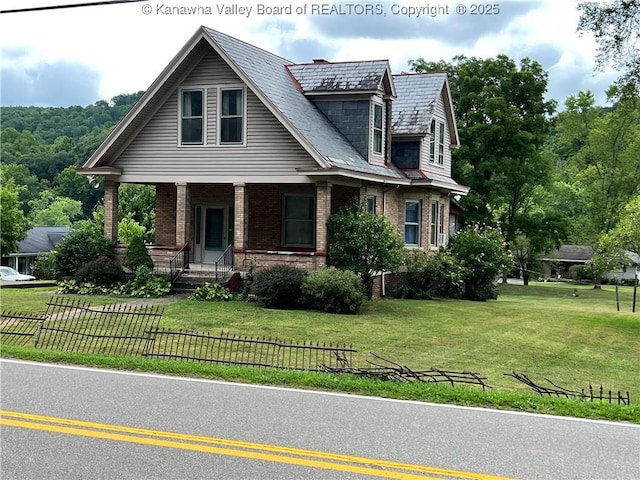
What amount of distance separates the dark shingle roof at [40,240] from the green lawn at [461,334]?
5207 cm

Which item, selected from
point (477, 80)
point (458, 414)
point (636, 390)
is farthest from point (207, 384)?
point (477, 80)

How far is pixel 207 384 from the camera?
10469 mm

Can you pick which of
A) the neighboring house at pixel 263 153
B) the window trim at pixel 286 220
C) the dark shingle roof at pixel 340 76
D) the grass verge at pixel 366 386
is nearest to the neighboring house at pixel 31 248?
the neighboring house at pixel 263 153

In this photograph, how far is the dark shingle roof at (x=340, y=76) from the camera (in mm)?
25938

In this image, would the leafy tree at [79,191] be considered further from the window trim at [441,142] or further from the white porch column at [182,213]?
the white porch column at [182,213]

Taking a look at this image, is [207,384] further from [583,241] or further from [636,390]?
[583,241]

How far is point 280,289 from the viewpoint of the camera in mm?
20750

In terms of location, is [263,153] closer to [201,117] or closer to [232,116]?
[232,116]

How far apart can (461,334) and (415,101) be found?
14949mm

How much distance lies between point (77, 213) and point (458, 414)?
314 ft

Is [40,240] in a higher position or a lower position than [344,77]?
lower

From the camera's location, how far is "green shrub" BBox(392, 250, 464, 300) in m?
27.5

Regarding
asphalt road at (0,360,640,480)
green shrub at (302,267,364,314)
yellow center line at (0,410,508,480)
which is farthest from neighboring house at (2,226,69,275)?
yellow center line at (0,410,508,480)

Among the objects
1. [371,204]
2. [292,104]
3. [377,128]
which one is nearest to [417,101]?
[377,128]
